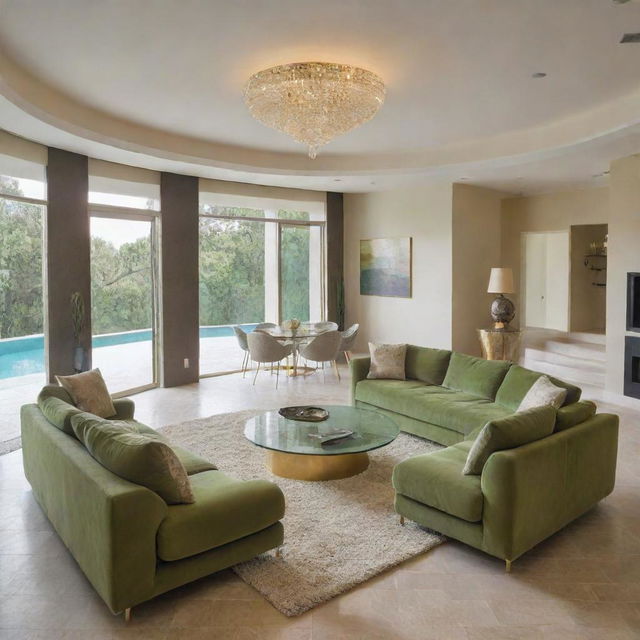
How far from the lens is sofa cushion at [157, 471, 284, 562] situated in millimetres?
2656

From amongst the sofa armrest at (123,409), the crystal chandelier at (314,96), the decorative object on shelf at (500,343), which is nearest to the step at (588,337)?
the decorative object on shelf at (500,343)

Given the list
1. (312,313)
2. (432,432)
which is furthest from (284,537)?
(312,313)

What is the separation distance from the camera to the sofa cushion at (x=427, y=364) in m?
5.68

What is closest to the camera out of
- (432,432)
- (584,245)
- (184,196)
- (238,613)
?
(238,613)

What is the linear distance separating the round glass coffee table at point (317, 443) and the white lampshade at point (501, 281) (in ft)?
14.3

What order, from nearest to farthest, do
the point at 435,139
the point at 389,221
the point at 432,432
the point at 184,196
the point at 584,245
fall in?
the point at 432,432 < the point at 435,139 < the point at 184,196 < the point at 389,221 < the point at 584,245

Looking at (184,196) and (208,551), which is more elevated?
(184,196)

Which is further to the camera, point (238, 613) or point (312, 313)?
point (312, 313)

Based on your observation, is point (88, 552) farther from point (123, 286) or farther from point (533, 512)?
point (123, 286)

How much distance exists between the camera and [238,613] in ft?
8.78

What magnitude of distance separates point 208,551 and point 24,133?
4.56m

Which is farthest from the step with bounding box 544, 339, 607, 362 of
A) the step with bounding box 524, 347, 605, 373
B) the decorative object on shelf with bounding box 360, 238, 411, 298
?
the decorative object on shelf with bounding box 360, 238, 411, 298

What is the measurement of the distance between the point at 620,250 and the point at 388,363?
3.26 meters

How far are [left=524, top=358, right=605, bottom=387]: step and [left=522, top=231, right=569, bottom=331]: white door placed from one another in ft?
10.4
